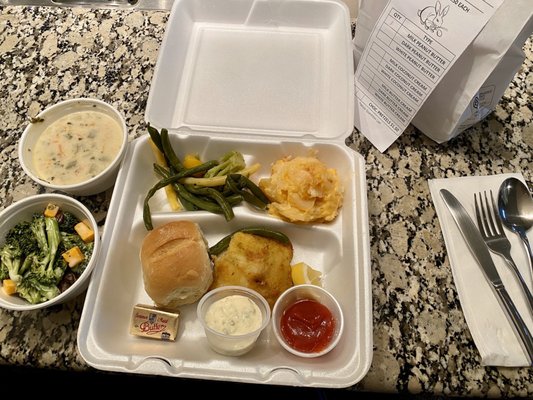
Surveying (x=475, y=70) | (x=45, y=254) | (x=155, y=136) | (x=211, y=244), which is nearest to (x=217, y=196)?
(x=211, y=244)

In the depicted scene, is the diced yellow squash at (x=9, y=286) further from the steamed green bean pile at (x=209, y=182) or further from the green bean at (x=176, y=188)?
the green bean at (x=176, y=188)

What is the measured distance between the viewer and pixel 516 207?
1269 mm

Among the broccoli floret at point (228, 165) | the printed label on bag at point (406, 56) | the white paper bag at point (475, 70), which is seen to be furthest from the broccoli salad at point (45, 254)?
the white paper bag at point (475, 70)

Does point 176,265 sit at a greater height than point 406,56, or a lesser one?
lesser

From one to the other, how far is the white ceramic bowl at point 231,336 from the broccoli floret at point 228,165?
404 mm

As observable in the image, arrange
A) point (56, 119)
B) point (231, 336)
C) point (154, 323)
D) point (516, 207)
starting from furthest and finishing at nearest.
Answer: point (56, 119) < point (516, 207) < point (154, 323) < point (231, 336)

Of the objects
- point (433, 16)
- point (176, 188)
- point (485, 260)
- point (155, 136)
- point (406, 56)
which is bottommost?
point (176, 188)

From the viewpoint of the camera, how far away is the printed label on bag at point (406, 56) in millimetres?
1113

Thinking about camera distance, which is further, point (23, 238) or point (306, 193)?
point (306, 193)

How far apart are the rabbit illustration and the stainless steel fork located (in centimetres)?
53

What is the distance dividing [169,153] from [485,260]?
3.29 feet

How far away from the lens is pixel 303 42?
5.57 ft

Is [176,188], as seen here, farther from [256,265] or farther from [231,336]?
[231,336]

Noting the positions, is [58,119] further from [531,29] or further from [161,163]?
[531,29]
